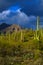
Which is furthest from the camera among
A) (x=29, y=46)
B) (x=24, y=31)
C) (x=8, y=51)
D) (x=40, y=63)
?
(x=24, y=31)

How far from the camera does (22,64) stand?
21422 millimetres

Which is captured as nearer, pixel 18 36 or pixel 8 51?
pixel 8 51

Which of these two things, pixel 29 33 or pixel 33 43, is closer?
pixel 33 43

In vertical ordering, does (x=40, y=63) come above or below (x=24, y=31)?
below

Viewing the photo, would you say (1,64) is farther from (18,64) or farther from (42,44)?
Result: (42,44)

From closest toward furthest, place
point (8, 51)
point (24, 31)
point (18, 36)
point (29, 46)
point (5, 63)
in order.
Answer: point (5, 63), point (8, 51), point (29, 46), point (18, 36), point (24, 31)

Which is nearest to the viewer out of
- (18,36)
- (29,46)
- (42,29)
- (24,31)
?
(29,46)

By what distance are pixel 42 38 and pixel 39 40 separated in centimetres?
180

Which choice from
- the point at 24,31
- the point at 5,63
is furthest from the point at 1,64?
the point at 24,31

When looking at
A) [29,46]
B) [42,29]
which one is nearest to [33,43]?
[29,46]

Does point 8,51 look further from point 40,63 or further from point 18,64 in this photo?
point 40,63

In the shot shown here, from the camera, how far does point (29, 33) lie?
193 feet

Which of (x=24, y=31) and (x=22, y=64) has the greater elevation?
(x=24, y=31)

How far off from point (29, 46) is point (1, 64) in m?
19.7
